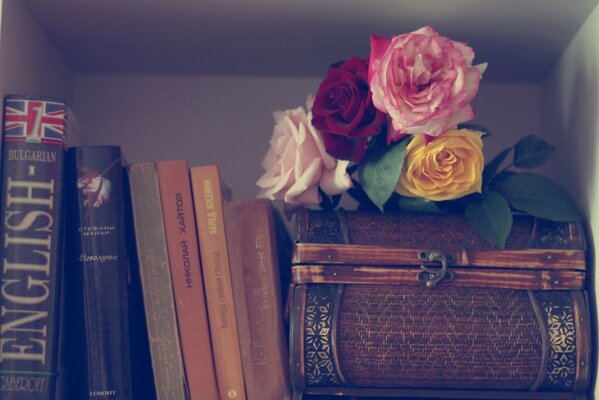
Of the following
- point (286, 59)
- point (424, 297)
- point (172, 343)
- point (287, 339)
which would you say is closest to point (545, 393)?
point (424, 297)

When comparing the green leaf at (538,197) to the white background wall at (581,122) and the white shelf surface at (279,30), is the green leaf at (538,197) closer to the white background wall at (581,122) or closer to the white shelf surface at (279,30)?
the white background wall at (581,122)

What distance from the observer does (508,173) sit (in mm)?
843

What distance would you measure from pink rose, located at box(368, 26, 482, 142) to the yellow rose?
0.02m

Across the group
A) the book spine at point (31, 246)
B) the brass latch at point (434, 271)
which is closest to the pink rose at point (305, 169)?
the brass latch at point (434, 271)

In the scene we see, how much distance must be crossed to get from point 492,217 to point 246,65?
0.40 meters

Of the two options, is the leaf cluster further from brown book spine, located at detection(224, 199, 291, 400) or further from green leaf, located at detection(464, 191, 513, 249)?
brown book spine, located at detection(224, 199, 291, 400)

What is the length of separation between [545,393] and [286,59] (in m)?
0.50

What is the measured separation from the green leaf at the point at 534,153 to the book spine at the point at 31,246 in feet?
1.57

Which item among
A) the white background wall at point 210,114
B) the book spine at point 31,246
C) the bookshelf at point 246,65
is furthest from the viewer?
the white background wall at point 210,114

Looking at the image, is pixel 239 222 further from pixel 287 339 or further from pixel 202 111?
pixel 202 111

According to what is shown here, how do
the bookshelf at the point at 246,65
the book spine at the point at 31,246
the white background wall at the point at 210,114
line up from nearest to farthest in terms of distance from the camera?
the book spine at the point at 31,246 → the bookshelf at the point at 246,65 → the white background wall at the point at 210,114

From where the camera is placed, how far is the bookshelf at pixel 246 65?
0.84 metres

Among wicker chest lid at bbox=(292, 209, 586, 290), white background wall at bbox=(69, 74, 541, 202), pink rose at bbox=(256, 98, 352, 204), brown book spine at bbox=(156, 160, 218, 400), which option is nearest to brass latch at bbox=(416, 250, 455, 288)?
wicker chest lid at bbox=(292, 209, 586, 290)

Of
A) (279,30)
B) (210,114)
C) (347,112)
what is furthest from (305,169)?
(210,114)
